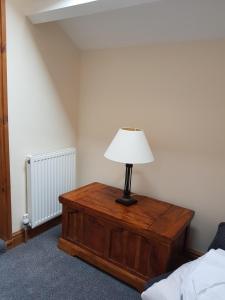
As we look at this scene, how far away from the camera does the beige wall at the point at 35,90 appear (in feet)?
6.35

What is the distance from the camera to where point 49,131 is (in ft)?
7.68

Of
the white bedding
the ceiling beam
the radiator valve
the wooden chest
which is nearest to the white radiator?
the radiator valve

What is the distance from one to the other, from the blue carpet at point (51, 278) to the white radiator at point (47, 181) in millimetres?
312

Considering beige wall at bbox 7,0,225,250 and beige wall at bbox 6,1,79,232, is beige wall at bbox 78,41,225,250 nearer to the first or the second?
beige wall at bbox 7,0,225,250

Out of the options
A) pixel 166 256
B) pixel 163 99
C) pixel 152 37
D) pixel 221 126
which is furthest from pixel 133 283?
pixel 152 37

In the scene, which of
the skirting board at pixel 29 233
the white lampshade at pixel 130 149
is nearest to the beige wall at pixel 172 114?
the white lampshade at pixel 130 149

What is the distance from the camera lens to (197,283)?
43.7 inches

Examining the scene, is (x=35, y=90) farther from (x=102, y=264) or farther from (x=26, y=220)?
(x=102, y=264)

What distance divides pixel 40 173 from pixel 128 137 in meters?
0.91

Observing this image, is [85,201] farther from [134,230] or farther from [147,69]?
[147,69]

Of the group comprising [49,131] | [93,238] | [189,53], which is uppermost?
[189,53]

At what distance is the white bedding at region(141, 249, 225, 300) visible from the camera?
105 cm

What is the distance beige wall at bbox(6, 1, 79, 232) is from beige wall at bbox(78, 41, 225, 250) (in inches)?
10.6

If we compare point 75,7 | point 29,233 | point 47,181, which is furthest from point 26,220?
point 75,7
